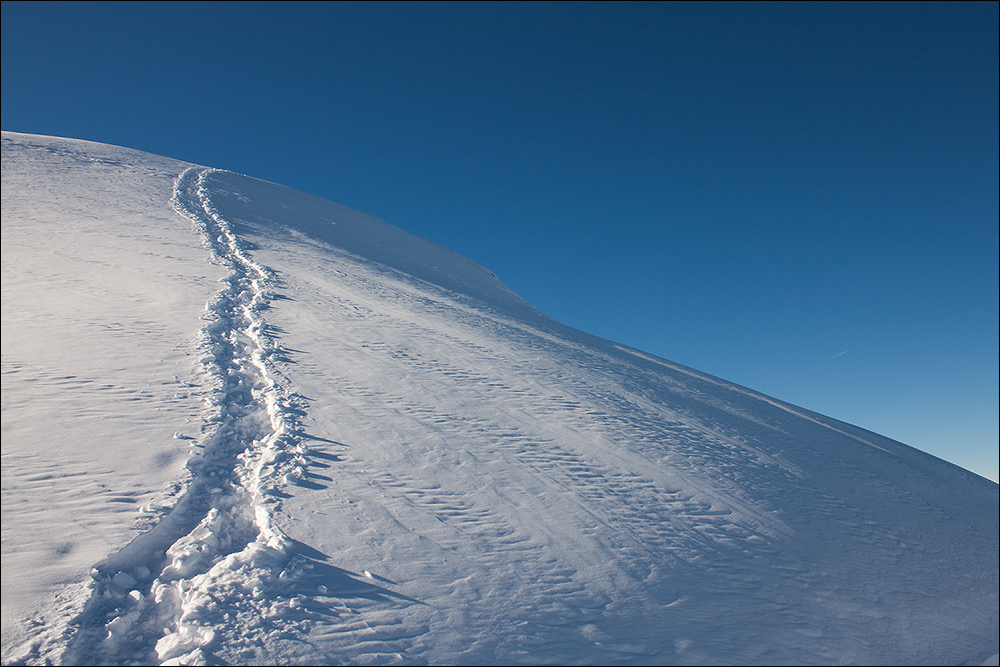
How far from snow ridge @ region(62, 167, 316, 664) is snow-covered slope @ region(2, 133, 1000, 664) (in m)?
0.02

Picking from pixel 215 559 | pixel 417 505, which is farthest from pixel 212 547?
pixel 417 505

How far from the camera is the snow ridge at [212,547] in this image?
9.12 ft

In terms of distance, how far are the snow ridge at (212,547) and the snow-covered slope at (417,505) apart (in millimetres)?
19

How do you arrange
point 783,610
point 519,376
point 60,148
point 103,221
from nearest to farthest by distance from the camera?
1. point 783,610
2. point 519,376
3. point 103,221
4. point 60,148

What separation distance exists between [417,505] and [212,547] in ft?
4.75

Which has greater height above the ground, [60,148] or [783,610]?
[60,148]

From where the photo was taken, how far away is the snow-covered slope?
2998 mm

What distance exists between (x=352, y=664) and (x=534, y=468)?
2737 millimetres

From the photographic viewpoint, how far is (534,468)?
5.17m

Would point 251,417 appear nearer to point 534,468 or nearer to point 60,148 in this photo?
point 534,468

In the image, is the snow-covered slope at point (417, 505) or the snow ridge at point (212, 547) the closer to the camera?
the snow ridge at point (212, 547)

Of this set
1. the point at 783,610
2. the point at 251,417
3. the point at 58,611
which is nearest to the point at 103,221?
the point at 251,417

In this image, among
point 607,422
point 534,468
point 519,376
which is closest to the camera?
point 534,468

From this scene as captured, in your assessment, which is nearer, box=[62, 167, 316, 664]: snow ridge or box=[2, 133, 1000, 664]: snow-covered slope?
box=[62, 167, 316, 664]: snow ridge
